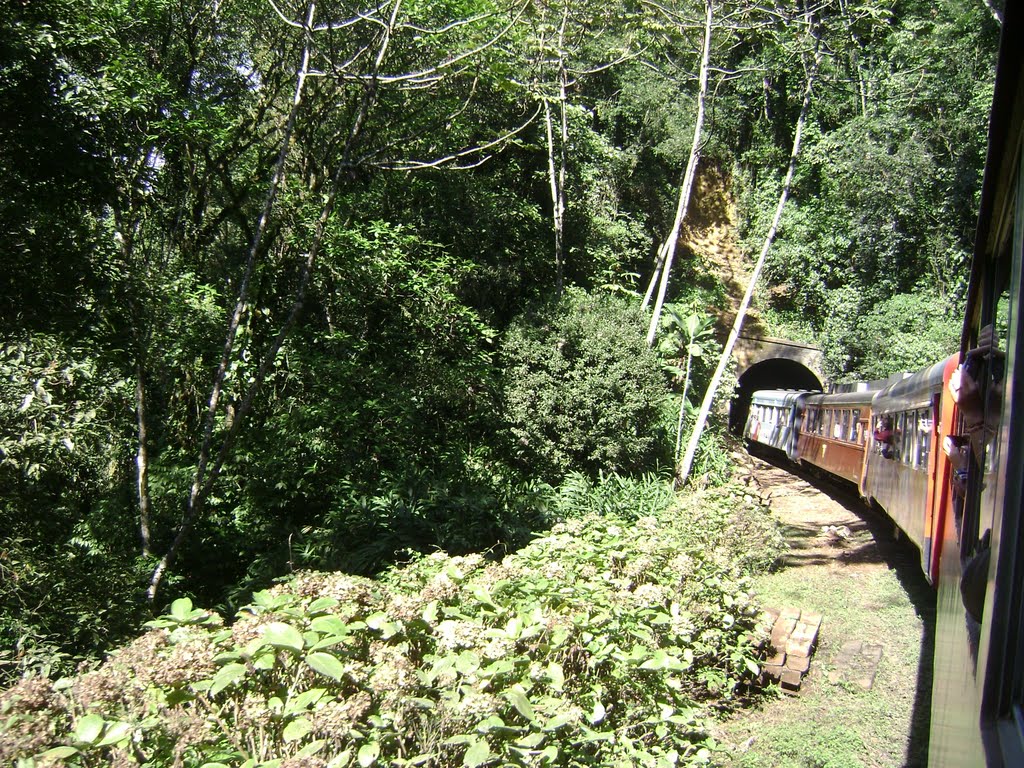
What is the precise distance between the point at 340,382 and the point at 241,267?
101 inches

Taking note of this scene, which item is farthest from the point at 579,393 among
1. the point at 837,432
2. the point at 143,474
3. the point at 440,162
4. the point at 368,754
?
the point at 368,754

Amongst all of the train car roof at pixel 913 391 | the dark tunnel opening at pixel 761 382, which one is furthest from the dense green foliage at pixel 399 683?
the dark tunnel opening at pixel 761 382

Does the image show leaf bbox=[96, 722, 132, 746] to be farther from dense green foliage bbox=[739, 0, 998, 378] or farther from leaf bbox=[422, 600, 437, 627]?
dense green foliage bbox=[739, 0, 998, 378]

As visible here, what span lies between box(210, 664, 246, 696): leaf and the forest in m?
0.09

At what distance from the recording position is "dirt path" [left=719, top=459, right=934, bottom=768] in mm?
5445

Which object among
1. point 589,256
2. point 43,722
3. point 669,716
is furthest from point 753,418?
point 43,722

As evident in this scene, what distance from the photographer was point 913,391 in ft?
28.7

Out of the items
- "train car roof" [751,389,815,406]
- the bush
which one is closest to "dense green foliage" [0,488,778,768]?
the bush

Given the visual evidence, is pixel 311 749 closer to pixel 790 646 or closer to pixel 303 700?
pixel 303 700

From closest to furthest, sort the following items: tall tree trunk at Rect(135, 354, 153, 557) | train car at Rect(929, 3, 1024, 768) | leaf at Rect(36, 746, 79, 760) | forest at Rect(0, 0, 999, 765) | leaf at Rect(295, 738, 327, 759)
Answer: train car at Rect(929, 3, 1024, 768)
leaf at Rect(36, 746, 79, 760)
leaf at Rect(295, 738, 327, 759)
forest at Rect(0, 0, 999, 765)
tall tree trunk at Rect(135, 354, 153, 557)

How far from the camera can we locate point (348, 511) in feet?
31.9

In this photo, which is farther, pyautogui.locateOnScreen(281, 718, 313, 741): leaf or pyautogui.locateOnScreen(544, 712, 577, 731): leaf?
pyautogui.locateOnScreen(544, 712, 577, 731): leaf

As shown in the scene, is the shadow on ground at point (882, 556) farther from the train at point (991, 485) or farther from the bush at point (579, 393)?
the bush at point (579, 393)

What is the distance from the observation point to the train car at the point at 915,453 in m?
6.76
